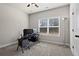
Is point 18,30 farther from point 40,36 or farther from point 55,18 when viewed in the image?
point 55,18

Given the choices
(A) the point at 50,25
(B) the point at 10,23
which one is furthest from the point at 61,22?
(B) the point at 10,23

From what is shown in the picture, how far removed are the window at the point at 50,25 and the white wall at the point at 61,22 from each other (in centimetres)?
29

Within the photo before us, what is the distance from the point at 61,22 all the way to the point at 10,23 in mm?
3276

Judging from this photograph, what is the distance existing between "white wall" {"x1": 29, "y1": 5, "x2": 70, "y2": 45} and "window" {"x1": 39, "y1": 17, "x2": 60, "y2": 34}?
0.29 m

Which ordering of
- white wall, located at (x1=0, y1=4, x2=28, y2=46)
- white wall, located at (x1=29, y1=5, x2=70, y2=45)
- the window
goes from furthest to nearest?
the window < white wall, located at (x1=29, y1=5, x2=70, y2=45) < white wall, located at (x1=0, y1=4, x2=28, y2=46)

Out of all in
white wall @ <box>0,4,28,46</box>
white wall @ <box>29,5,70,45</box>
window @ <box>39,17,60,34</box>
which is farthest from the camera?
window @ <box>39,17,60,34</box>

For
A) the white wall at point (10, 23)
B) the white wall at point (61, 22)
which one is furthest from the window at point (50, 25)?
the white wall at point (10, 23)

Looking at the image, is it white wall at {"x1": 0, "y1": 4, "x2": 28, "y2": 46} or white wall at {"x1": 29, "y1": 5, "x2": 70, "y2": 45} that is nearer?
white wall at {"x1": 0, "y1": 4, "x2": 28, "y2": 46}

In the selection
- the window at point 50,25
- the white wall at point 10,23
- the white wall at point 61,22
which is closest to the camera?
the white wall at point 10,23

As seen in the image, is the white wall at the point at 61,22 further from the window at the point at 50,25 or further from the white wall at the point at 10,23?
the white wall at the point at 10,23

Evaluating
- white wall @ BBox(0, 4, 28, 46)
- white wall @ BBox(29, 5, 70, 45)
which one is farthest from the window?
white wall @ BBox(0, 4, 28, 46)

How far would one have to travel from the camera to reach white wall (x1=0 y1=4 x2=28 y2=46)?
4511 millimetres

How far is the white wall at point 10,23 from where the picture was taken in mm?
4511

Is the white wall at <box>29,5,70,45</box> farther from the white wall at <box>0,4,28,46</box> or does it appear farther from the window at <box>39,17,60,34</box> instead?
the white wall at <box>0,4,28,46</box>
